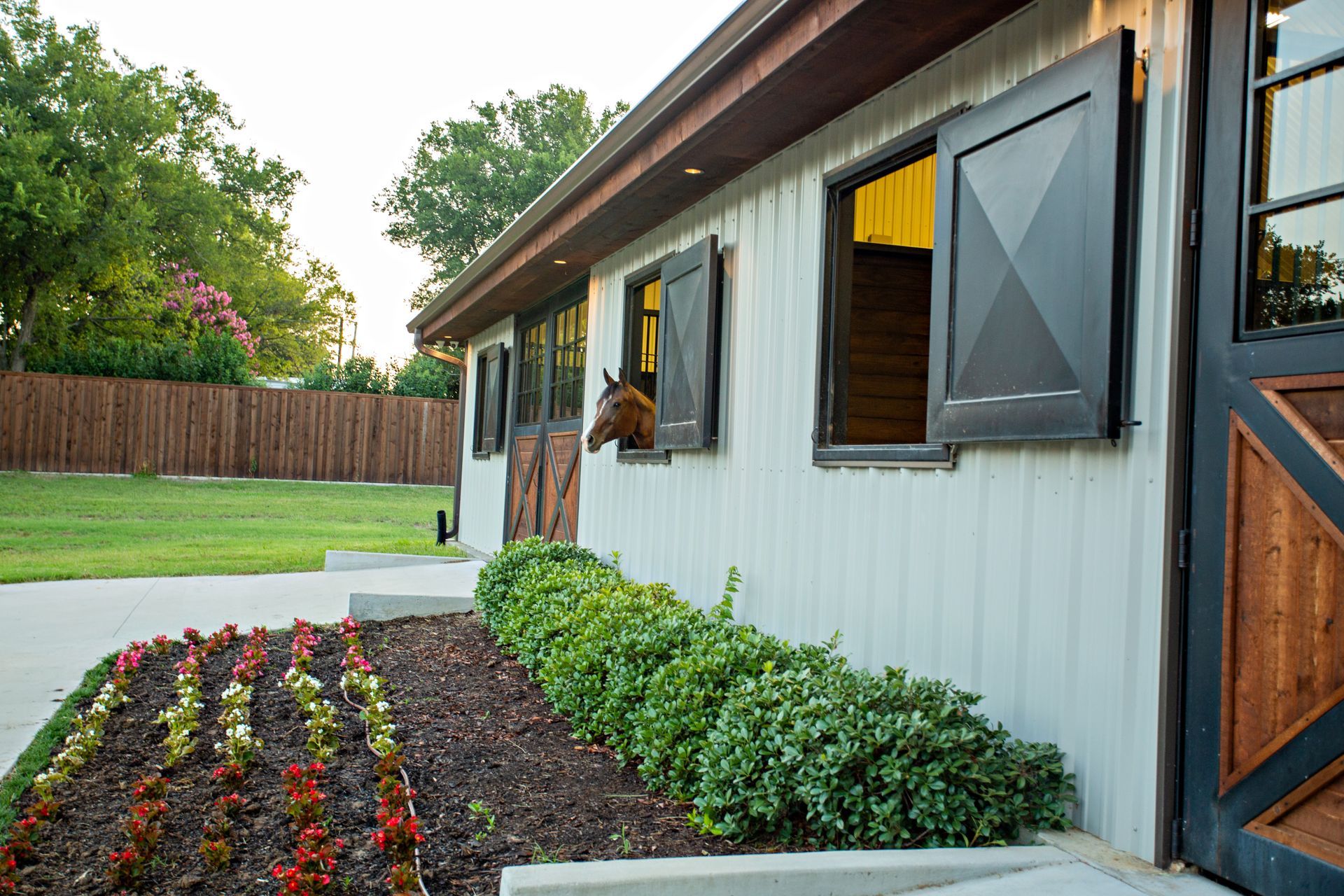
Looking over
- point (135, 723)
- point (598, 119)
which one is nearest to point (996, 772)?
point (135, 723)

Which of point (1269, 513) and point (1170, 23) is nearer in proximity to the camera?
point (1269, 513)

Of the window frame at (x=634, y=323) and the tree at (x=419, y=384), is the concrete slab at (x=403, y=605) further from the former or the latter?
the tree at (x=419, y=384)

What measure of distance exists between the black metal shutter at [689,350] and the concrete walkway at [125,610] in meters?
2.71

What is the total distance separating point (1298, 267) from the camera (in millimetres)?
2328

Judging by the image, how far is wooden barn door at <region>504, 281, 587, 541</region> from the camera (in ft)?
26.6

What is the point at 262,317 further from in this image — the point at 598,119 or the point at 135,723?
the point at 135,723

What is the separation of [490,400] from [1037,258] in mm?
8342

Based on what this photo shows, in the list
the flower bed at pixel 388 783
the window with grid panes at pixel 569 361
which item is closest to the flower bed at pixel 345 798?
the flower bed at pixel 388 783

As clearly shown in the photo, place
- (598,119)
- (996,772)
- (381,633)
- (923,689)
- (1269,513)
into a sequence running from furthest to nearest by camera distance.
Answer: (598,119) < (381,633) < (923,689) < (996,772) < (1269,513)

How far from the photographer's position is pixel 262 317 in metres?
32.7

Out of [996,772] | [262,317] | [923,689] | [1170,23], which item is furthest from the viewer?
[262,317]

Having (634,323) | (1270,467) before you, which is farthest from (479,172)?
(1270,467)

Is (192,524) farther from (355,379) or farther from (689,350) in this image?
(355,379)

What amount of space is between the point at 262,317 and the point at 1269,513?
3396 centimetres
